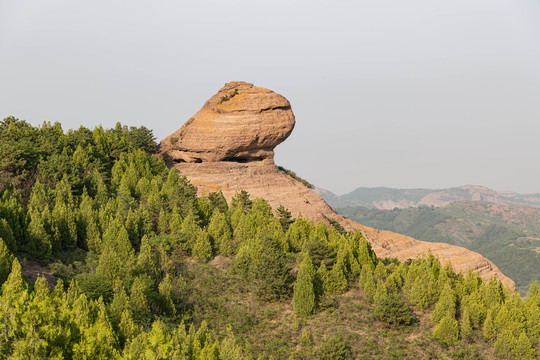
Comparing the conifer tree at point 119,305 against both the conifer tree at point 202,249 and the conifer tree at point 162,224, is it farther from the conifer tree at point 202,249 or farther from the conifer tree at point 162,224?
the conifer tree at point 162,224

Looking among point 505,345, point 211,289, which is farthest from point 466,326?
point 211,289

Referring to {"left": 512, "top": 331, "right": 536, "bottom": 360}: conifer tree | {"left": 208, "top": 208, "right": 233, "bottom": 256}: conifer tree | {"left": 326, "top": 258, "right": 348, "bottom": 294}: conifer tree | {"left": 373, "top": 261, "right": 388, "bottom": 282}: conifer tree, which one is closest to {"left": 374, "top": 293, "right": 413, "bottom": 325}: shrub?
{"left": 326, "top": 258, "right": 348, "bottom": 294}: conifer tree

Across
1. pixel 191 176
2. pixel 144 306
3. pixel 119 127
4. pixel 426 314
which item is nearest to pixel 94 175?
pixel 191 176

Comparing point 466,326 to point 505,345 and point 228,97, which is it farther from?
point 228,97

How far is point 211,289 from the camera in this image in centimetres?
3641

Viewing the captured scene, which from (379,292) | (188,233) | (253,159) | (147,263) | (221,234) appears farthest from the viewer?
(253,159)

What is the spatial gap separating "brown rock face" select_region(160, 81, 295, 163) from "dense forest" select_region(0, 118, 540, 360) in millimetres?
12568

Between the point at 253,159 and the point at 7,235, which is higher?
the point at 253,159

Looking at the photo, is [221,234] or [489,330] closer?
[489,330]

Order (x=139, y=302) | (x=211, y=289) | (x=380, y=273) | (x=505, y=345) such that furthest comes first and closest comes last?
(x=380, y=273)
(x=211, y=289)
(x=505, y=345)
(x=139, y=302)

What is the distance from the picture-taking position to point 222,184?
58406mm

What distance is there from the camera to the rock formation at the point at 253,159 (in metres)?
58.4

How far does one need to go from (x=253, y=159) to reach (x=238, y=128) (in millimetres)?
4720

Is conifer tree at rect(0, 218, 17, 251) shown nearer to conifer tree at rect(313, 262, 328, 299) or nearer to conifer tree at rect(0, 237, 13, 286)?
conifer tree at rect(0, 237, 13, 286)
